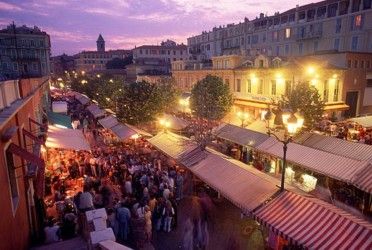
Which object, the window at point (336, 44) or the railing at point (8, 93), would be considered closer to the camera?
the railing at point (8, 93)

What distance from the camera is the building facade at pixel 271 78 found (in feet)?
91.8

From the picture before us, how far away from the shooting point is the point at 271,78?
101 ft

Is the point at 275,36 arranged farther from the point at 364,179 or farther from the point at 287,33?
the point at 364,179

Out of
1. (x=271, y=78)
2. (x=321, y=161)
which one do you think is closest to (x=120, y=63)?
(x=271, y=78)

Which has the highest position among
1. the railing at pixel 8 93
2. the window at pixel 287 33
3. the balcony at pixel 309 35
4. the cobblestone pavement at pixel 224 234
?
the window at pixel 287 33

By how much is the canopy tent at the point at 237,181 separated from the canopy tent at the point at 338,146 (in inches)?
184

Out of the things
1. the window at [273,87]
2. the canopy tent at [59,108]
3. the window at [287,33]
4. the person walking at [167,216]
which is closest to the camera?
the person walking at [167,216]

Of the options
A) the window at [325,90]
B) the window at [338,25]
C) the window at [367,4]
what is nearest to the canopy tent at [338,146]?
the window at [325,90]

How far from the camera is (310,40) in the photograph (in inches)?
1892

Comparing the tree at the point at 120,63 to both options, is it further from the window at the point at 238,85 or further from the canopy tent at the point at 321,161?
the canopy tent at the point at 321,161

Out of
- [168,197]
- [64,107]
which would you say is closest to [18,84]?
[168,197]

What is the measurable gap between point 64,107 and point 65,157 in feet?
49.2

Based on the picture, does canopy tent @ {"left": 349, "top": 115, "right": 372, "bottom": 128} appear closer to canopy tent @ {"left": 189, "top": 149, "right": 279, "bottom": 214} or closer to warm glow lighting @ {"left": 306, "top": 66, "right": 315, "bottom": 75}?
warm glow lighting @ {"left": 306, "top": 66, "right": 315, "bottom": 75}

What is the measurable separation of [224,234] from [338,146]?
7.62m
